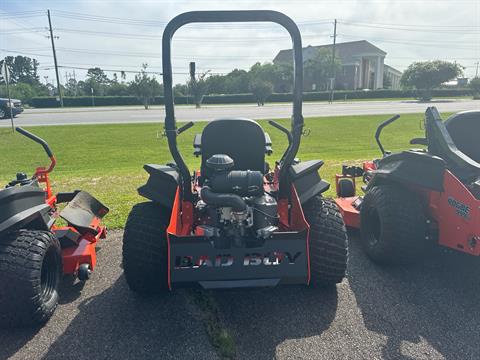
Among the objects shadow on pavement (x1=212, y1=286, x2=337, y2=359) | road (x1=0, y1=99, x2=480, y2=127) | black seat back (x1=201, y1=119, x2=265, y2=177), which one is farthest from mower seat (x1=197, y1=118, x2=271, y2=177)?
road (x1=0, y1=99, x2=480, y2=127)

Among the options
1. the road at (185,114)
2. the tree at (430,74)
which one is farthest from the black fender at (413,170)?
the tree at (430,74)

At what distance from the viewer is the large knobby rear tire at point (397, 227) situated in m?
3.38

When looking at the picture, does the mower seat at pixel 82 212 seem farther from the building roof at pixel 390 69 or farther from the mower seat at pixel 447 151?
the building roof at pixel 390 69

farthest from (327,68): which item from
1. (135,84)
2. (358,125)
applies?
(358,125)

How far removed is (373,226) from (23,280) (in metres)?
3.23

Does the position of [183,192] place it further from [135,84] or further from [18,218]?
[135,84]

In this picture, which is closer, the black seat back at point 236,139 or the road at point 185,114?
the black seat back at point 236,139

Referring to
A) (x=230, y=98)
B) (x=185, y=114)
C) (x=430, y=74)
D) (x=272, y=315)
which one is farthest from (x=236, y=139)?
(x=430, y=74)

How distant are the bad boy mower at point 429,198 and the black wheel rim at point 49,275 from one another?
9.52ft

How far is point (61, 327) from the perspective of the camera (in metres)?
2.77

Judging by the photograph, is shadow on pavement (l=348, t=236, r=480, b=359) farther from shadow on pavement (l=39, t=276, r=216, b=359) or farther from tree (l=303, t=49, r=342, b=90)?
tree (l=303, t=49, r=342, b=90)

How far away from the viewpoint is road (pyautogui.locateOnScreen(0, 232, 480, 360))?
2502 millimetres

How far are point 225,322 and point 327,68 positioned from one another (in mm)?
64697

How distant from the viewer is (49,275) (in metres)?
3.05
